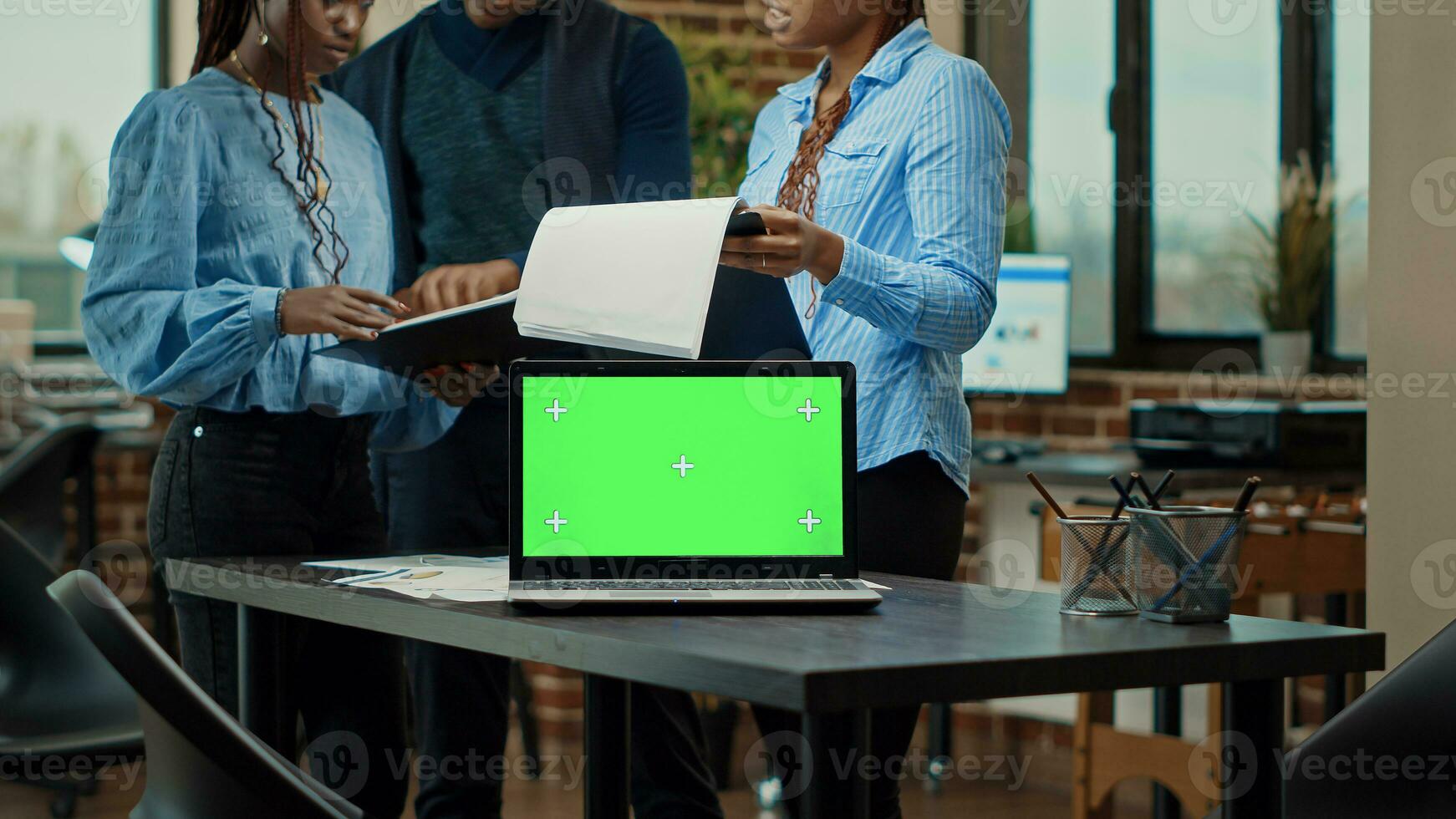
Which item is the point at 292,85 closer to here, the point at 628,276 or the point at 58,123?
the point at 628,276

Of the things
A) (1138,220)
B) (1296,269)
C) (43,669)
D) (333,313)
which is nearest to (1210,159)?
(1138,220)

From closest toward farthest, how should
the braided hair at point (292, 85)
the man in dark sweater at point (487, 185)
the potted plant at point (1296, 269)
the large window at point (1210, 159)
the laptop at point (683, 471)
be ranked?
1. the laptop at point (683, 471)
2. the braided hair at point (292, 85)
3. the man in dark sweater at point (487, 185)
4. the potted plant at point (1296, 269)
5. the large window at point (1210, 159)

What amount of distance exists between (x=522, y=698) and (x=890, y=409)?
225 centimetres

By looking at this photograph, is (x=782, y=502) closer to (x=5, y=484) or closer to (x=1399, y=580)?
(x=1399, y=580)

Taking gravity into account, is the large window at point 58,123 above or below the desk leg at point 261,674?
above

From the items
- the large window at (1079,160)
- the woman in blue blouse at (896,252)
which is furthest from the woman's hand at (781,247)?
the large window at (1079,160)

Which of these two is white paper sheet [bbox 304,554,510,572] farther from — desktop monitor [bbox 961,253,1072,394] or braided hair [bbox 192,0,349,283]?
desktop monitor [bbox 961,253,1072,394]

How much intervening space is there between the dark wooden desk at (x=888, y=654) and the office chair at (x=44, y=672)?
853mm

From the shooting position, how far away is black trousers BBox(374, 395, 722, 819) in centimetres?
211

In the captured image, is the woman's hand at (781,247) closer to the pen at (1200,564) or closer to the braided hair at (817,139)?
the braided hair at (817,139)

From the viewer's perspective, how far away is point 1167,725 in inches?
121

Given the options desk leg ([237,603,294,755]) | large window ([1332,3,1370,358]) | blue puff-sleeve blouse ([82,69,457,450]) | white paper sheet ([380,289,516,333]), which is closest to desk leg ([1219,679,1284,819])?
white paper sheet ([380,289,516,333])

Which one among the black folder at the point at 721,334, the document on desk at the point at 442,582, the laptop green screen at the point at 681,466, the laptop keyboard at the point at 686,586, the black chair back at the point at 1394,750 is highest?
the black folder at the point at 721,334

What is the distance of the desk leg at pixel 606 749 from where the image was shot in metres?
1.38
